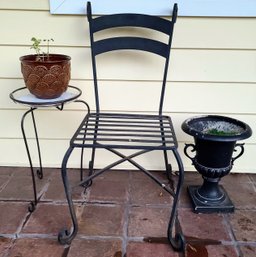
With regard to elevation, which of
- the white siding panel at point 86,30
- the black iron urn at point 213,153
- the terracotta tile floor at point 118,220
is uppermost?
the white siding panel at point 86,30

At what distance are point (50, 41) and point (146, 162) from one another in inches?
39.0

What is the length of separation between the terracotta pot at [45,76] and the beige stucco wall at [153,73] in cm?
38

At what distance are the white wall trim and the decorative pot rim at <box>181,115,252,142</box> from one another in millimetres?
598

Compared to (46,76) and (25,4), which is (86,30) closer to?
(25,4)

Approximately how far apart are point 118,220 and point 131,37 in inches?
39.8

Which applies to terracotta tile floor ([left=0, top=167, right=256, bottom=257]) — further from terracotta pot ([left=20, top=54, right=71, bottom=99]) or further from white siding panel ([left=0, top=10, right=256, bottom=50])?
white siding panel ([left=0, top=10, right=256, bottom=50])

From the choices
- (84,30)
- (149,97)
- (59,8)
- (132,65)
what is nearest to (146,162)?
(149,97)

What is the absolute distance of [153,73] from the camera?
71.8 inches

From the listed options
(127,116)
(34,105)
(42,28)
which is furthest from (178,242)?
(42,28)

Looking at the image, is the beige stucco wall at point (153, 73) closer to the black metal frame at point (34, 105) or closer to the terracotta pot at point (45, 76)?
the black metal frame at point (34, 105)

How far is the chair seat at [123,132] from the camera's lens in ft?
4.29

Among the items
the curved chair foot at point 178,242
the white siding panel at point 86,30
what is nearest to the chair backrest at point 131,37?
the white siding panel at point 86,30

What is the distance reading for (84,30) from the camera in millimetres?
1753

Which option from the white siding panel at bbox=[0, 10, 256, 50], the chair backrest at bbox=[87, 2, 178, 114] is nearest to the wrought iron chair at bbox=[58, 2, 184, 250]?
the chair backrest at bbox=[87, 2, 178, 114]
